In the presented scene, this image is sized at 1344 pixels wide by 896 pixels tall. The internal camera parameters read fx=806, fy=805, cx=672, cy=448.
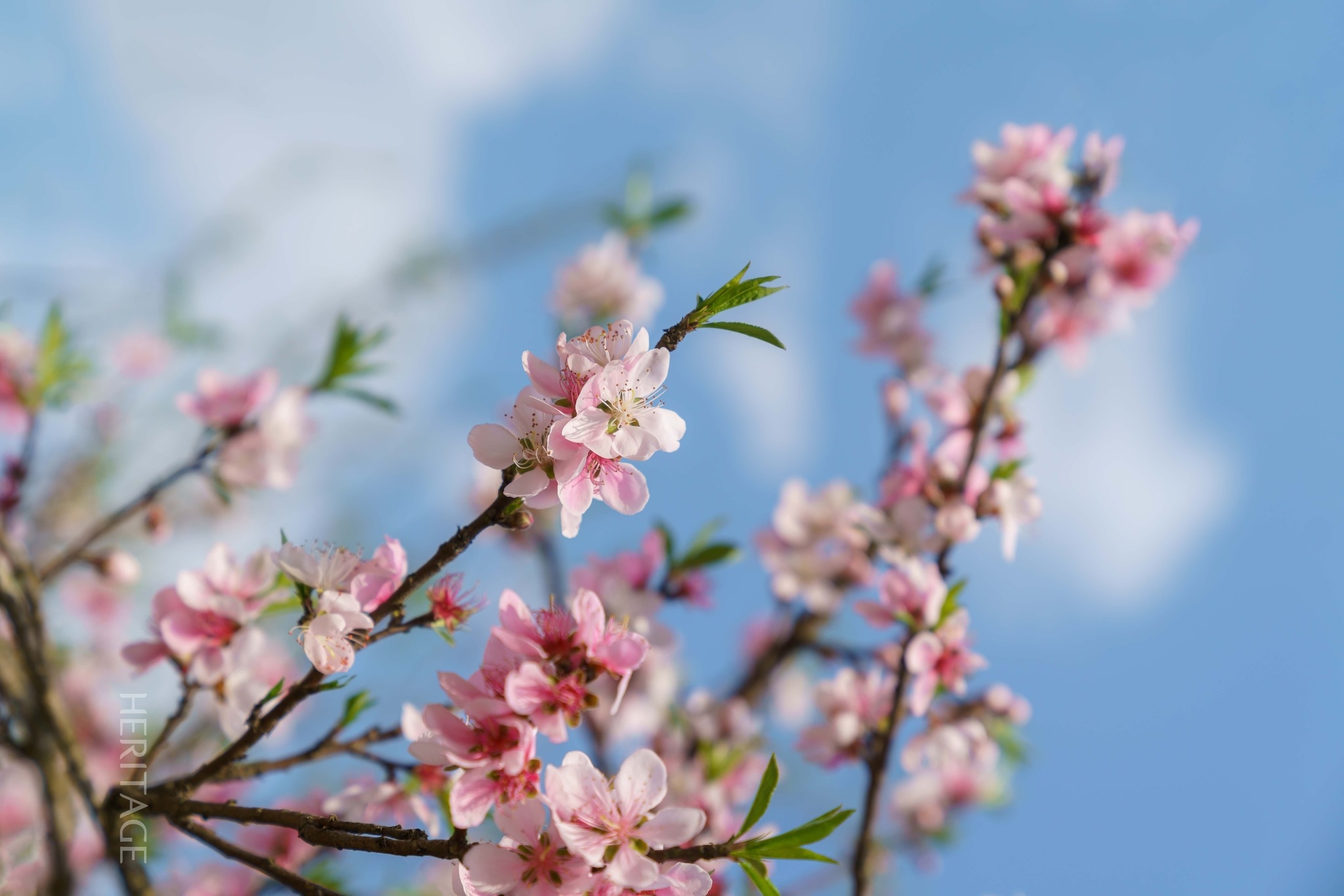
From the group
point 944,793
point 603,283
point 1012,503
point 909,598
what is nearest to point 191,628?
point 909,598

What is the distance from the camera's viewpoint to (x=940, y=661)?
6.51 ft

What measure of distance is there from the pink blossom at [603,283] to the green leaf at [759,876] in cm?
273

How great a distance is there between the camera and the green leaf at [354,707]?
1.58 meters

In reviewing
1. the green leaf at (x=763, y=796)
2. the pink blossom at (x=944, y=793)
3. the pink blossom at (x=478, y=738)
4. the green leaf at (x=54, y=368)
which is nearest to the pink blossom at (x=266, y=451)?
the green leaf at (x=54, y=368)

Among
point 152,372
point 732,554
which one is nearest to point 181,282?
point 152,372

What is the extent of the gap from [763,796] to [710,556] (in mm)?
1066

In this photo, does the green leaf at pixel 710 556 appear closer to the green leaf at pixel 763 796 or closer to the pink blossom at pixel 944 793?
the green leaf at pixel 763 796

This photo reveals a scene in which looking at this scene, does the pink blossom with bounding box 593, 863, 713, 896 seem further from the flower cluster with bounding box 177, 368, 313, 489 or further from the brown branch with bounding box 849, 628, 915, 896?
the flower cluster with bounding box 177, 368, 313, 489

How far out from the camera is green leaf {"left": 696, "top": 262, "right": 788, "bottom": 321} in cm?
116

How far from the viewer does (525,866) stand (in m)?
1.17

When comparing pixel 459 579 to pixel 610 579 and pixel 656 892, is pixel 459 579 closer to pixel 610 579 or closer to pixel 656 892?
pixel 656 892

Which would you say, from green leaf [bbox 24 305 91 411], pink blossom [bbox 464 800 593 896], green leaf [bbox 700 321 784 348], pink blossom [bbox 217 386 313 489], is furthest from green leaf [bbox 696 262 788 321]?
green leaf [bbox 24 305 91 411]

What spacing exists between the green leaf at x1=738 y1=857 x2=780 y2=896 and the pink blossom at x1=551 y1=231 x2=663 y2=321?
2732mm

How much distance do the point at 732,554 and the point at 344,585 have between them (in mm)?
1107
